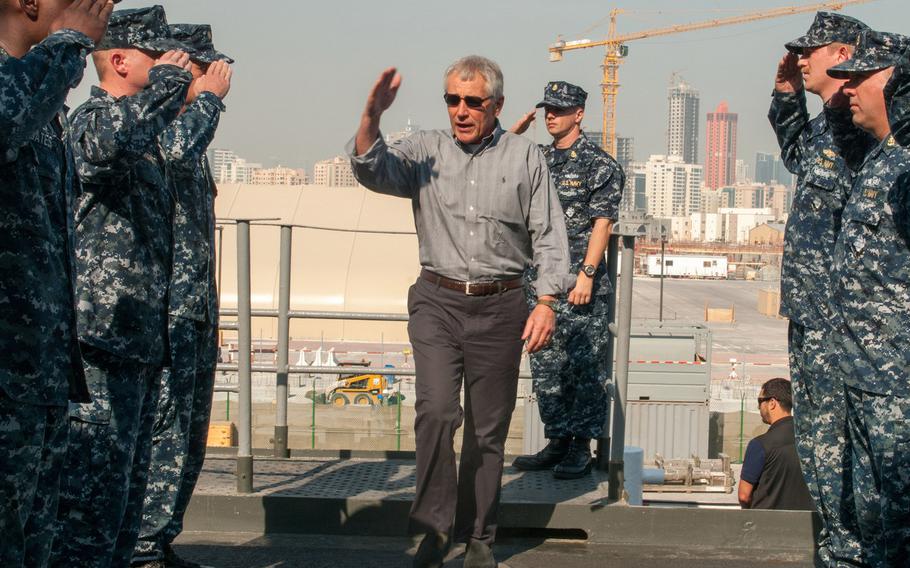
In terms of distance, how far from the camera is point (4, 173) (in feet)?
8.29

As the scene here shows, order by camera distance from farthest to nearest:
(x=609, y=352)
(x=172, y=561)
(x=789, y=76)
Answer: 1. (x=609, y=352)
2. (x=789, y=76)
3. (x=172, y=561)

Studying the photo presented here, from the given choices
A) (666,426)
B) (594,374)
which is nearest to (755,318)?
(666,426)

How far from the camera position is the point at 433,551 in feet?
14.7

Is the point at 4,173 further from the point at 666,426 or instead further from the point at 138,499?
the point at 666,426

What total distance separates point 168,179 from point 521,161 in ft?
4.45

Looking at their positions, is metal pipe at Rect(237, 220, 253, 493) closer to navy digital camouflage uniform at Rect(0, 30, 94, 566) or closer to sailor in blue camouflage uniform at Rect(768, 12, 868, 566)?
sailor in blue camouflage uniform at Rect(768, 12, 868, 566)

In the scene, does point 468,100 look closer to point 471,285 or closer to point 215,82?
point 471,285

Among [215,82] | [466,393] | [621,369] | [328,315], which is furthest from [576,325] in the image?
[215,82]

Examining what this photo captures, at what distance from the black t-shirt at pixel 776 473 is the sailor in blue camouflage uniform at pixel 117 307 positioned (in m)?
3.69

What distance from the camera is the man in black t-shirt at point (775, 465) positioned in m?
6.26

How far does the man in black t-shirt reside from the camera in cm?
626

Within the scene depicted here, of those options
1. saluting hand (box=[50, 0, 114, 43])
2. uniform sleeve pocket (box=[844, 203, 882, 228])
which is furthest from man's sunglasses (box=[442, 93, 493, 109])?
saluting hand (box=[50, 0, 114, 43])

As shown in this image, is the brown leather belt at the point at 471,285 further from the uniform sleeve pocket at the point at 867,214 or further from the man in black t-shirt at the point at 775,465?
the man in black t-shirt at the point at 775,465

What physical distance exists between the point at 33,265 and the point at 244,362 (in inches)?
112
